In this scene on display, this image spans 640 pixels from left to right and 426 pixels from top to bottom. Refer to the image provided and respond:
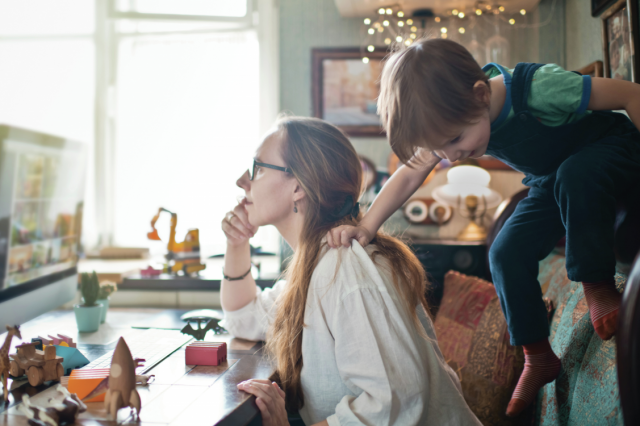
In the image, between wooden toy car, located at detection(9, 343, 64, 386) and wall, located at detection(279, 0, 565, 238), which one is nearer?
wooden toy car, located at detection(9, 343, 64, 386)

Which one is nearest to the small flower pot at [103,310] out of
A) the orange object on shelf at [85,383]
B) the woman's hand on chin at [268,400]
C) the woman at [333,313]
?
the woman at [333,313]

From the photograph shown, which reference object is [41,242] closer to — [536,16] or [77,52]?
[77,52]

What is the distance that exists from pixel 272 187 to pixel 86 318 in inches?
25.5

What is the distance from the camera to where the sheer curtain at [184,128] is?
2.90 metres

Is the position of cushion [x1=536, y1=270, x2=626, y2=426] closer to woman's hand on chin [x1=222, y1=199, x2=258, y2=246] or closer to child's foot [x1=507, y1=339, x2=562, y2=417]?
child's foot [x1=507, y1=339, x2=562, y2=417]

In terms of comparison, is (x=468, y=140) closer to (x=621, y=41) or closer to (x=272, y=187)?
(x=272, y=187)

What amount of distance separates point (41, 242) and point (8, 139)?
0.31m

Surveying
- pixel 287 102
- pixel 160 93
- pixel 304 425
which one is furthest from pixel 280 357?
pixel 160 93

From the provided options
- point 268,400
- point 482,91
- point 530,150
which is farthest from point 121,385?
point 530,150

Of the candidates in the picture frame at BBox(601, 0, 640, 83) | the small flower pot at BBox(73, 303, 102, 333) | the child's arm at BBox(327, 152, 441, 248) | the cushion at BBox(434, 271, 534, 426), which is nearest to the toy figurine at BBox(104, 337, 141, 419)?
the child's arm at BBox(327, 152, 441, 248)

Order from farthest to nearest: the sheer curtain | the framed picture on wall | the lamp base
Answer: the sheer curtain → the framed picture on wall → the lamp base

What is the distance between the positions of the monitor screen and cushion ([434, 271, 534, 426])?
1.26 meters

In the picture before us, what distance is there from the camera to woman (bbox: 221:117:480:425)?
87 centimetres

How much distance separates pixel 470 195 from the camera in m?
2.39
